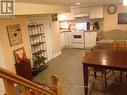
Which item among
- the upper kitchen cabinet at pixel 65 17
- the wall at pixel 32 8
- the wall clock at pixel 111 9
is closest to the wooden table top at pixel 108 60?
the wall at pixel 32 8

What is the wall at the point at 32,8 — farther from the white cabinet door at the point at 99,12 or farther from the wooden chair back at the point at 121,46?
the white cabinet door at the point at 99,12

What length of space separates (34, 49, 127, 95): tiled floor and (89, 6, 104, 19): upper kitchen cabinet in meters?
2.12

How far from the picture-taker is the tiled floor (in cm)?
359

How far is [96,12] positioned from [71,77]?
12.7 feet

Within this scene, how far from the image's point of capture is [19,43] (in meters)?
4.25

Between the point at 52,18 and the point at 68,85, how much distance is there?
10.3ft

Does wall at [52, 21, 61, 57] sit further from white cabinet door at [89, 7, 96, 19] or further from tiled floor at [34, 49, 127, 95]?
white cabinet door at [89, 7, 96, 19]

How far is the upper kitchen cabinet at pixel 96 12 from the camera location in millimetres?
6918

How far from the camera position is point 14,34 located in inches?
158

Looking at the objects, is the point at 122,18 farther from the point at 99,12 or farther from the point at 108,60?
the point at 108,60

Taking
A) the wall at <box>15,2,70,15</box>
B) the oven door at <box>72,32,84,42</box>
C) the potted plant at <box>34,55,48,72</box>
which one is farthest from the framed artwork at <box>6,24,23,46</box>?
the oven door at <box>72,32,84,42</box>

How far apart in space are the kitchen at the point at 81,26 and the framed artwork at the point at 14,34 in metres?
3.50

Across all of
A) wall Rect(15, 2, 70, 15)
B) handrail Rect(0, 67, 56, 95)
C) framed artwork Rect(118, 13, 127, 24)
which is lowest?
handrail Rect(0, 67, 56, 95)

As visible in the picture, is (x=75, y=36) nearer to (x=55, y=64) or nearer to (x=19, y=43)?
(x=55, y=64)
